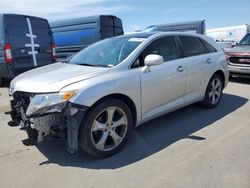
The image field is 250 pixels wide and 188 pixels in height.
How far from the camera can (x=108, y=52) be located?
4355 millimetres

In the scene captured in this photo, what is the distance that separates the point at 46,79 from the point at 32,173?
3.84ft

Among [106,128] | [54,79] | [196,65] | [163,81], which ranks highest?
[54,79]

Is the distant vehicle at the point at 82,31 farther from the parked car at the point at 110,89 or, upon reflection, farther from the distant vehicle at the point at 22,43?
the parked car at the point at 110,89

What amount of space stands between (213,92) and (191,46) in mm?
1156

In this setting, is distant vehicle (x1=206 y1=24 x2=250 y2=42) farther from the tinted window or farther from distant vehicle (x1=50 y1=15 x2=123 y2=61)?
the tinted window

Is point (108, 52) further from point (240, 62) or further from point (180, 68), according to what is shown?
point (240, 62)

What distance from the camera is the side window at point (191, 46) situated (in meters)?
4.97

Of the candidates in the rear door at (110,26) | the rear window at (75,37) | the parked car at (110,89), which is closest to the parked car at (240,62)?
the parked car at (110,89)

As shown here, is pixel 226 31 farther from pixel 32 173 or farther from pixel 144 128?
pixel 32 173

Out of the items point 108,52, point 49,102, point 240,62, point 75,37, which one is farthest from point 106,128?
point 75,37

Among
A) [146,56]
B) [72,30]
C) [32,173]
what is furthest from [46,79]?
Answer: [72,30]

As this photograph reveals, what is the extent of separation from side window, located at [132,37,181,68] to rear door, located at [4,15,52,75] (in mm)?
4760

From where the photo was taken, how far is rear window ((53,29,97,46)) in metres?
10.1

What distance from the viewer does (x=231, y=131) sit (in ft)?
14.5
